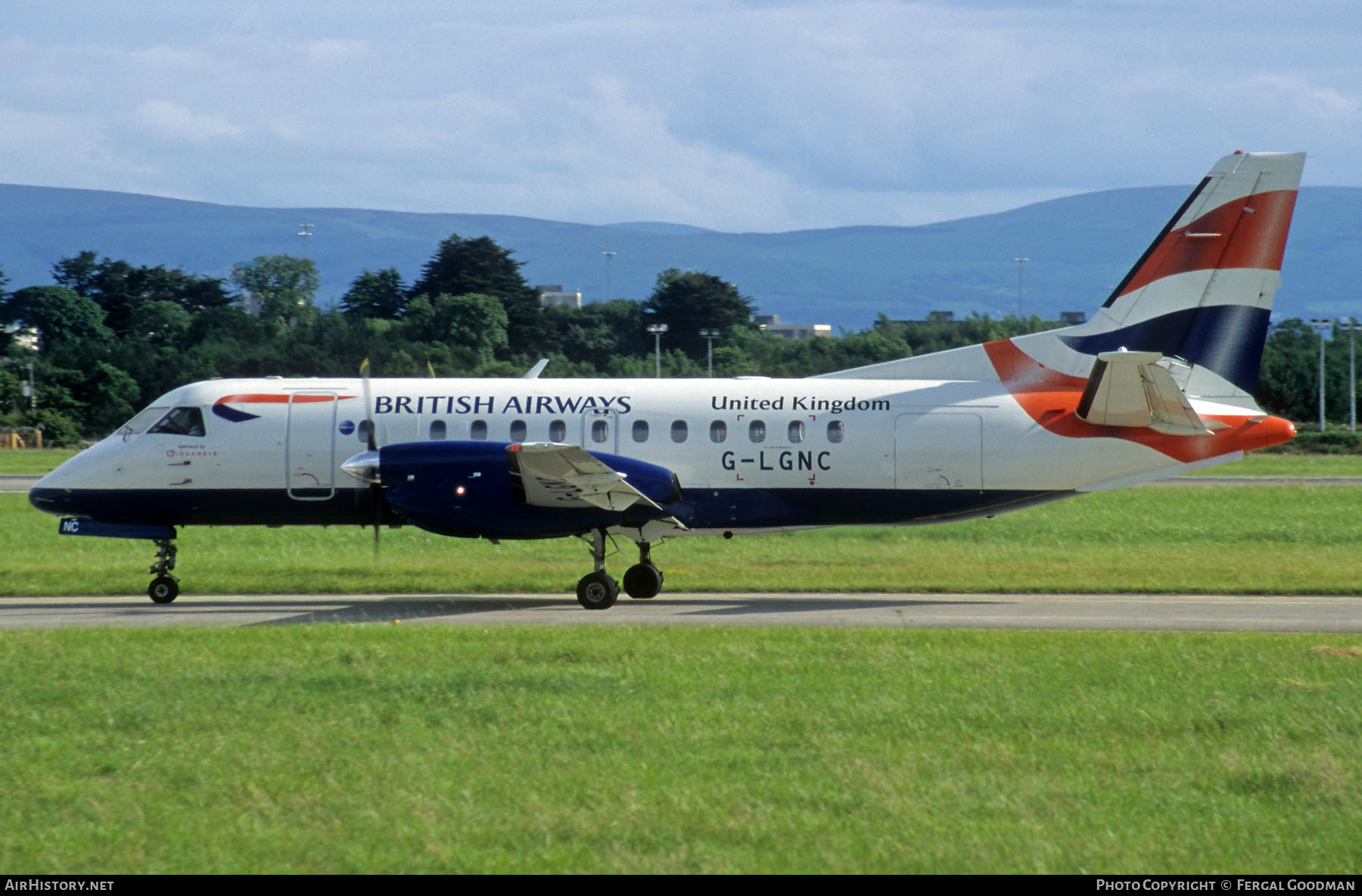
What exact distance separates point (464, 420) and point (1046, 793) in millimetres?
13352

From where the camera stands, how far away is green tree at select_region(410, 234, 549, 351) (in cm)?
7200

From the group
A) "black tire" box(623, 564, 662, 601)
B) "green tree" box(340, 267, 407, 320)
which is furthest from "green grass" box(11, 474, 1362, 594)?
"green tree" box(340, 267, 407, 320)

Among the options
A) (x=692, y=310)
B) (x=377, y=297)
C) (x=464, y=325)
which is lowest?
(x=464, y=325)

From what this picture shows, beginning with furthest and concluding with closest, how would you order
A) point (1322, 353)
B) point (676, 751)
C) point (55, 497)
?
point (1322, 353), point (55, 497), point (676, 751)

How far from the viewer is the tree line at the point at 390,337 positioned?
160ft

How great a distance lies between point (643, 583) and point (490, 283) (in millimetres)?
57854

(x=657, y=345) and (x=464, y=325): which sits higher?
(x=464, y=325)

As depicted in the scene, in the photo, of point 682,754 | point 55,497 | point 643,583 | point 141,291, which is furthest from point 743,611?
point 141,291

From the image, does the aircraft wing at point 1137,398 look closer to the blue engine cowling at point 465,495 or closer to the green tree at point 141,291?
the blue engine cowling at point 465,495

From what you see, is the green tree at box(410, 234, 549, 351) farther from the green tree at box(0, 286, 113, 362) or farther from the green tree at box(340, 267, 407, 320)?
the green tree at box(0, 286, 113, 362)

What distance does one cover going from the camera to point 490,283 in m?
75.7

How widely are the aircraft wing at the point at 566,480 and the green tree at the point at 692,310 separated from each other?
5583cm

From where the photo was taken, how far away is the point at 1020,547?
27.1 metres

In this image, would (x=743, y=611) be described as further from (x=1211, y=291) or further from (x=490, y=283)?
(x=490, y=283)
